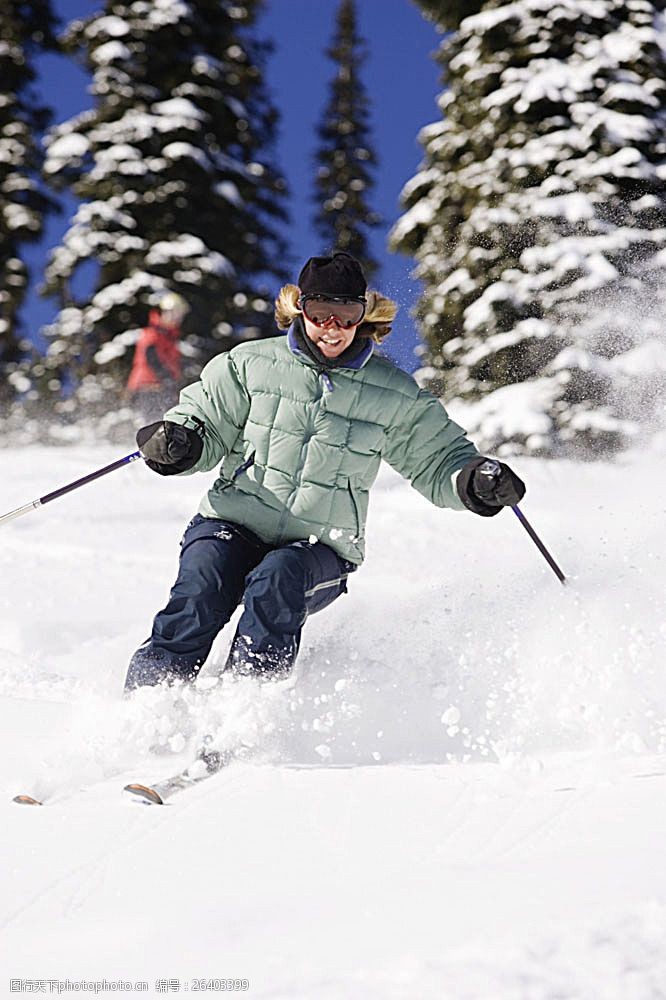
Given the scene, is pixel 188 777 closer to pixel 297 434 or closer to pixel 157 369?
pixel 297 434

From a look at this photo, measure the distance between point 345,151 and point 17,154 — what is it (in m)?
10.3

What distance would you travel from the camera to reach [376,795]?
262 cm

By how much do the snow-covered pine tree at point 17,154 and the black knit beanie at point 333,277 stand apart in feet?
57.7

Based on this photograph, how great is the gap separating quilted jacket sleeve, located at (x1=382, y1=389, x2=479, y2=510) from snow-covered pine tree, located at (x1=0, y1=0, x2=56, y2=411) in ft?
57.5

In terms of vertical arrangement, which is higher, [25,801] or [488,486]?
[488,486]

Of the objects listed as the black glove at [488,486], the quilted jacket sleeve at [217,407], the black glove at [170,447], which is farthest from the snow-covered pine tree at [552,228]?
the black glove at [170,447]

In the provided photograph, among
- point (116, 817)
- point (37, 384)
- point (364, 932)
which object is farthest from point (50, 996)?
point (37, 384)

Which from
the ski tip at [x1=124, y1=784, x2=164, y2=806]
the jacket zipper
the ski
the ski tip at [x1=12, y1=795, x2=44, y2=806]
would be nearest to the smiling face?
the jacket zipper

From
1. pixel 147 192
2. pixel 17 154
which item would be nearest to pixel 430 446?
pixel 147 192

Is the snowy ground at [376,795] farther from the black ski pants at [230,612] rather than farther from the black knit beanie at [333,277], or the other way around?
the black knit beanie at [333,277]

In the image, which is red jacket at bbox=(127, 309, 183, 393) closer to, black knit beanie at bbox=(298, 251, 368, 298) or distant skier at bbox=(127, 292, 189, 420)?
distant skier at bbox=(127, 292, 189, 420)

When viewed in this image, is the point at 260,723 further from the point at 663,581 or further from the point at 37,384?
the point at 37,384

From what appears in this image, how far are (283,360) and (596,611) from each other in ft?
5.28

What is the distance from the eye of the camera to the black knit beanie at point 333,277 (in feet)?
11.3
